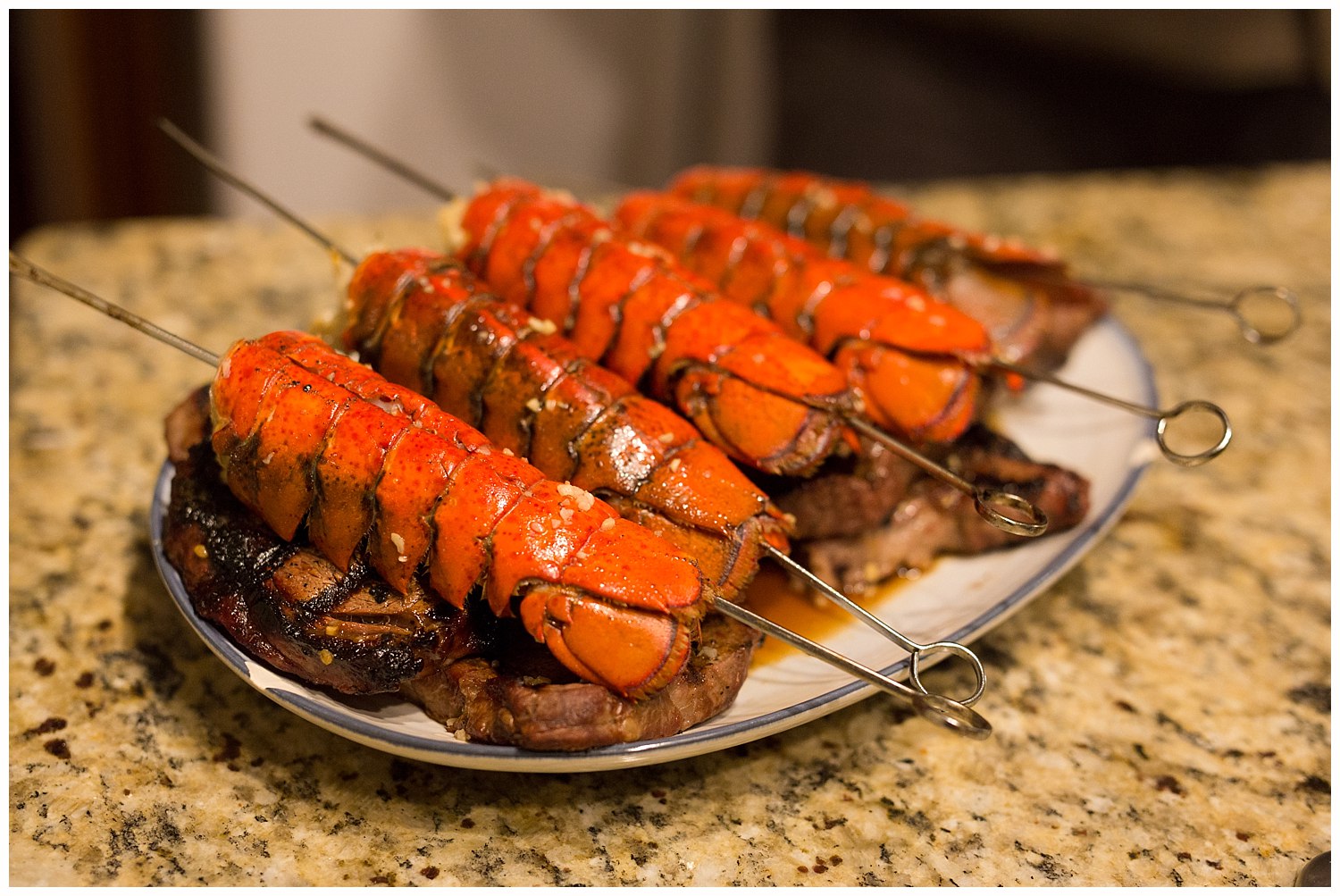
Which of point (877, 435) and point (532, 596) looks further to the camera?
point (877, 435)

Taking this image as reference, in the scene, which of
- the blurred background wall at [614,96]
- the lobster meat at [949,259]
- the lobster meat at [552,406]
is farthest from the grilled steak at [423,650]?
the blurred background wall at [614,96]

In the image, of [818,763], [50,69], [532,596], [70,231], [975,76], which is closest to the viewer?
[532,596]

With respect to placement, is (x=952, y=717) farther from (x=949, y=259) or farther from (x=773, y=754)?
(x=949, y=259)

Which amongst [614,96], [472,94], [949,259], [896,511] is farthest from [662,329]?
[614,96]

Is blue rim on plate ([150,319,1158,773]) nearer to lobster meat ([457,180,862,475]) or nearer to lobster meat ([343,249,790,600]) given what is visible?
lobster meat ([343,249,790,600])

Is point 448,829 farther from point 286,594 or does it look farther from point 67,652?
point 67,652

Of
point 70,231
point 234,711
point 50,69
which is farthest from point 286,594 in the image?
point 50,69

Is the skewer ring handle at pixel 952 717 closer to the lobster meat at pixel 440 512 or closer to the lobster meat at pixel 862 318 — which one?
the lobster meat at pixel 440 512

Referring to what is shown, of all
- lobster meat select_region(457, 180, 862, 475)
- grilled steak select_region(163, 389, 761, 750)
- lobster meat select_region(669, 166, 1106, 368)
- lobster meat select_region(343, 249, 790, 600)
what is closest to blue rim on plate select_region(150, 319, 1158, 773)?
grilled steak select_region(163, 389, 761, 750)
